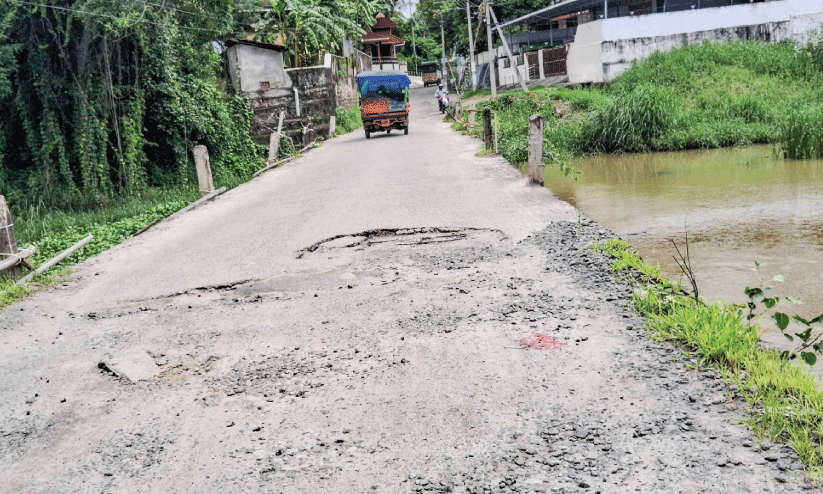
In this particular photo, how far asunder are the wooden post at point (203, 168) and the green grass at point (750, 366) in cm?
1036

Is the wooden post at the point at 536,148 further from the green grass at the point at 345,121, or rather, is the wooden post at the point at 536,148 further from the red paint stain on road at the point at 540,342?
the green grass at the point at 345,121

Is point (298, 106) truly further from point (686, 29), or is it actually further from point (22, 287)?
point (22, 287)

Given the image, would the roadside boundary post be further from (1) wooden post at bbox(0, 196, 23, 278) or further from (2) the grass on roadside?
(1) wooden post at bbox(0, 196, 23, 278)

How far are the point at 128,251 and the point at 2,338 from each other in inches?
135

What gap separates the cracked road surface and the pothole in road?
0.17 feet

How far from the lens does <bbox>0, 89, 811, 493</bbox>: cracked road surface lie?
11.2ft

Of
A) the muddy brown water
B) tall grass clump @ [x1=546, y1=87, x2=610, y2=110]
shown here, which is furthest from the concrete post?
the muddy brown water

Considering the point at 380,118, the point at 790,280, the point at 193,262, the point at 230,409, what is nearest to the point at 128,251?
the point at 193,262

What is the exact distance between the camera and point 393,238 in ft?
28.8

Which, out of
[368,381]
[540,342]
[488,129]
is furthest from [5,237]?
[488,129]

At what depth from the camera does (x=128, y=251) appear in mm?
9477

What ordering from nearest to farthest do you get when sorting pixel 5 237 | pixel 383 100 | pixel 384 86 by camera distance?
pixel 5 237 → pixel 383 100 → pixel 384 86

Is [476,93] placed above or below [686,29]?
below

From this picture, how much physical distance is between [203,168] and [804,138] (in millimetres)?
12613
